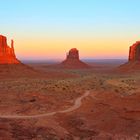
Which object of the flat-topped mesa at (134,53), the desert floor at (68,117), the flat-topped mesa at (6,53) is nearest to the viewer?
the desert floor at (68,117)

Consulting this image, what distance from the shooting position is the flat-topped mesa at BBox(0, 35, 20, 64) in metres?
109

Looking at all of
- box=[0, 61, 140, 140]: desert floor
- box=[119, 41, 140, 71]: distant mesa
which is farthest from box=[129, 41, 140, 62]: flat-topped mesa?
box=[0, 61, 140, 140]: desert floor

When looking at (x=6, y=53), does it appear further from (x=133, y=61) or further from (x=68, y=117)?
(x=68, y=117)

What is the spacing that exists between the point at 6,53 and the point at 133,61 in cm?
6928

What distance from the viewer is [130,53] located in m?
169

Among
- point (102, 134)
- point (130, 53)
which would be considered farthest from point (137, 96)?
point (130, 53)

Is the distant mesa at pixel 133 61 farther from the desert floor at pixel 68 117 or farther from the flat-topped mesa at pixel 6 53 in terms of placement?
the desert floor at pixel 68 117

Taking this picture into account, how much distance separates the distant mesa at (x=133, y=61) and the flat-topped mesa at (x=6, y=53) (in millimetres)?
56094

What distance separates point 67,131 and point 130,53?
143 m

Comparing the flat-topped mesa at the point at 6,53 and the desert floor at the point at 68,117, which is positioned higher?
the flat-topped mesa at the point at 6,53

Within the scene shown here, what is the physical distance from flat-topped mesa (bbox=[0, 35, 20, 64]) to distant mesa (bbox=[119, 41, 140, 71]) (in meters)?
56.1

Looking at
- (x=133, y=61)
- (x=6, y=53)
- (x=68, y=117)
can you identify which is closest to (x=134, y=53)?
(x=133, y=61)

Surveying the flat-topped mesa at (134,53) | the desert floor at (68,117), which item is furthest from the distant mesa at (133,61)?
the desert floor at (68,117)

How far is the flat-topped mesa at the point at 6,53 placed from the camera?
4277 inches
